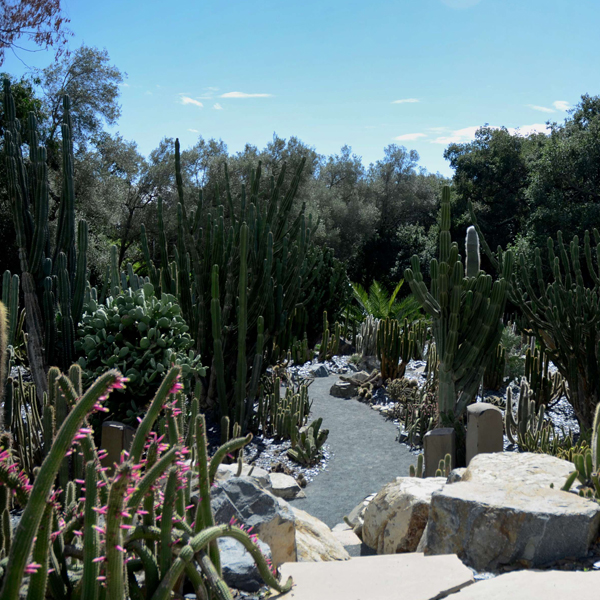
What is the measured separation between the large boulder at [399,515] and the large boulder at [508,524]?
1.28 feet

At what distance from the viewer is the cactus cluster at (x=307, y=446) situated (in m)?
6.16

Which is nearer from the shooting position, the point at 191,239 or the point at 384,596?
the point at 384,596

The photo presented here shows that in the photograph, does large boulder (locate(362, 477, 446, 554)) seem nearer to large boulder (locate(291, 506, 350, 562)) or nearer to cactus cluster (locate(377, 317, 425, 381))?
large boulder (locate(291, 506, 350, 562))

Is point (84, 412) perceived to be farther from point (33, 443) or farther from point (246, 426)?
point (246, 426)

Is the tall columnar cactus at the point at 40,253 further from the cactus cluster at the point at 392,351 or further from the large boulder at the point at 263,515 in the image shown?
the cactus cluster at the point at 392,351

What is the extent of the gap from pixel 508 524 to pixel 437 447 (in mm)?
2314

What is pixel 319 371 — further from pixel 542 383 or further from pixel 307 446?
pixel 307 446

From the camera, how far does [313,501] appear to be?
5.28 m

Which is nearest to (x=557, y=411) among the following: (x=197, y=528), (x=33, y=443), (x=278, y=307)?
(x=278, y=307)

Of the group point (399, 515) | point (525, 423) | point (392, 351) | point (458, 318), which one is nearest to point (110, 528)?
point (399, 515)


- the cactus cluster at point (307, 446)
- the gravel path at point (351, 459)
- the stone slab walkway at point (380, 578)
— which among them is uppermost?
the stone slab walkway at point (380, 578)

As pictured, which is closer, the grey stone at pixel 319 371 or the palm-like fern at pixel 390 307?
the grey stone at pixel 319 371

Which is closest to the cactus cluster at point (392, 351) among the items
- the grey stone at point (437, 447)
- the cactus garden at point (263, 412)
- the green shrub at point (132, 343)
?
the cactus garden at point (263, 412)

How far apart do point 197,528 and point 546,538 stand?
5.33 feet
